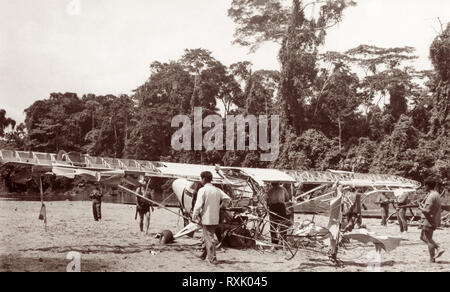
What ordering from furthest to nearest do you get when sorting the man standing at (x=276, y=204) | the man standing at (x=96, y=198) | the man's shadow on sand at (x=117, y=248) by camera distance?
the man standing at (x=96, y=198), the man standing at (x=276, y=204), the man's shadow on sand at (x=117, y=248)

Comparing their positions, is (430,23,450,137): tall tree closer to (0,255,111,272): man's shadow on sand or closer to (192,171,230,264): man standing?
(192,171,230,264): man standing

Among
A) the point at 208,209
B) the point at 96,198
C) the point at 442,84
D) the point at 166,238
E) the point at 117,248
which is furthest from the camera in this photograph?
the point at 442,84

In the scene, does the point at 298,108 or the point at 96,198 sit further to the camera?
the point at 298,108

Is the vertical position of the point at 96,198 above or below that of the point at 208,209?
below

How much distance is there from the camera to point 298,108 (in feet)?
150

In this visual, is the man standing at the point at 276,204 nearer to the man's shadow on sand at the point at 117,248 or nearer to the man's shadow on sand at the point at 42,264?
the man's shadow on sand at the point at 117,248

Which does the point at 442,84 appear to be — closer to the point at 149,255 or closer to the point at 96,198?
the point at 96,198

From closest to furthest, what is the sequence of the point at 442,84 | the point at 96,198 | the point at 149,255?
1. the point at 149,255
2. the point at 96,198
3. the point at 442,84

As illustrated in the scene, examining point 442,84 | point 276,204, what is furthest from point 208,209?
point 442,84

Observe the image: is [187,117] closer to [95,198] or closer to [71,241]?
[95,198]

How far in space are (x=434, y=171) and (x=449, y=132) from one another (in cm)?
405

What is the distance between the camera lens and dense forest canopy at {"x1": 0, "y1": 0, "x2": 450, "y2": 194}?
37.8 metres

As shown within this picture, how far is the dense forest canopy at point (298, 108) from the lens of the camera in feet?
124

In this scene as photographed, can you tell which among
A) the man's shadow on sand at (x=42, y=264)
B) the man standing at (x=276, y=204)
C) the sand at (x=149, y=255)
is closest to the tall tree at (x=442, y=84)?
the sand at (x=149, y=255)
